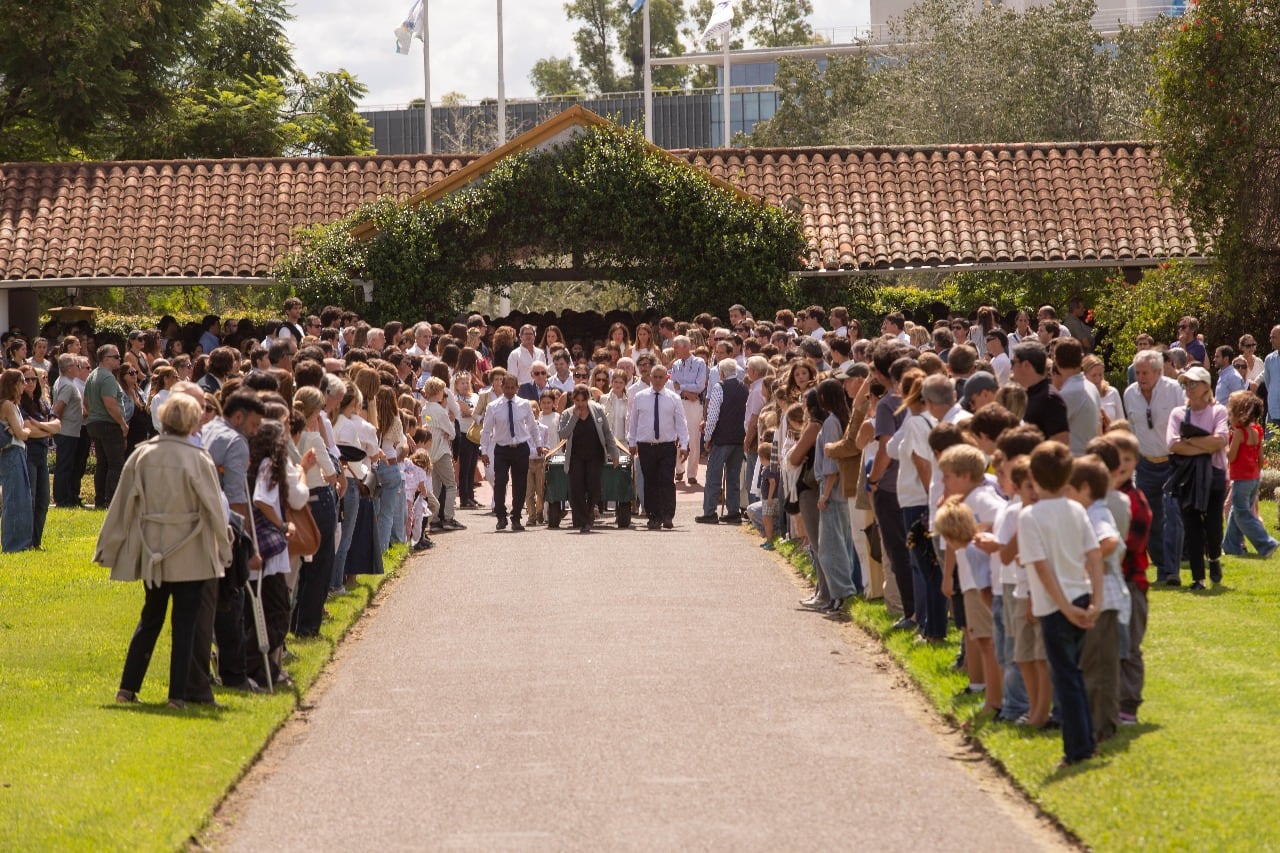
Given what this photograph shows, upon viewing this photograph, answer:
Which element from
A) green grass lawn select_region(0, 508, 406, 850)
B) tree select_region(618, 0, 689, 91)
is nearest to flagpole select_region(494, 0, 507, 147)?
green grass lawn select_region(0, 508, 406, 850)

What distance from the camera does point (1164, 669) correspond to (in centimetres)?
1110

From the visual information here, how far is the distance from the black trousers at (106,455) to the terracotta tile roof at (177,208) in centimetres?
1004

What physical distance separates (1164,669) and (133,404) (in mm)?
13411

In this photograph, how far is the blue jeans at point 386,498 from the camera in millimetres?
15602

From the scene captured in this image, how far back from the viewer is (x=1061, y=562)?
27.7 feet

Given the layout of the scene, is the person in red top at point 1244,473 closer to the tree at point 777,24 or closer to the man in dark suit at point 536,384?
the man in dark suit at point 536,384

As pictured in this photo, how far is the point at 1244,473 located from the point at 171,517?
950cm

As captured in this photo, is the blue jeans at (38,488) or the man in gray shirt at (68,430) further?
the man in gray shirt at (68,430)

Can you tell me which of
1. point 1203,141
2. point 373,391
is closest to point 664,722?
point 373,391

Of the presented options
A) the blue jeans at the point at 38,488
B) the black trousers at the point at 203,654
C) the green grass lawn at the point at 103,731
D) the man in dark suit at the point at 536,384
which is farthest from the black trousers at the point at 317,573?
the man in dark suit at the point at 536,384

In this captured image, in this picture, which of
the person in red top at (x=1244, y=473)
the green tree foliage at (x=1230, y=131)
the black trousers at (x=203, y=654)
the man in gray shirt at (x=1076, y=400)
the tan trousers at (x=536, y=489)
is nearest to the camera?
the black trousers at (x=203, y=654)

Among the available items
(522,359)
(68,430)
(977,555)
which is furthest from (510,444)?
(977,555)

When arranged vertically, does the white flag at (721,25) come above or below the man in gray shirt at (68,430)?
above

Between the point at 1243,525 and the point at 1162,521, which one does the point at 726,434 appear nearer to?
the point at 1243,525
